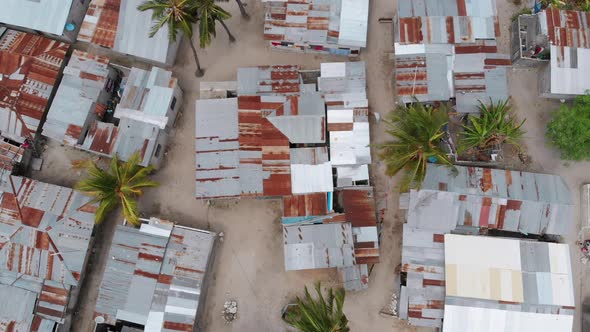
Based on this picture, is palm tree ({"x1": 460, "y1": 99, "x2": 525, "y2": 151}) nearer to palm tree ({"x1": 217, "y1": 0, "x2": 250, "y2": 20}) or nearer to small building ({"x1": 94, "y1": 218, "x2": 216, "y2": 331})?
palm tree ({"x1": 217, "y1": 0, "x2": 250, "y2": 20})

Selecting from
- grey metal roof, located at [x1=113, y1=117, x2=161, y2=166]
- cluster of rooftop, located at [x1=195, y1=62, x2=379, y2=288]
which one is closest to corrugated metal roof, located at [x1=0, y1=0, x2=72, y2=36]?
grey metal roof, located at [x1=113, y1=117, x2=161, y2=166]

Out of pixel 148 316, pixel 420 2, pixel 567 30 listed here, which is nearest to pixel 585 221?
pixel 567 30

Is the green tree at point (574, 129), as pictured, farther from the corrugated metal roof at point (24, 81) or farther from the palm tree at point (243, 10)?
the corrugated metal roof at point (24, 81)

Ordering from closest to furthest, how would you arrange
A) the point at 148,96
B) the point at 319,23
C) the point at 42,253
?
the point at 42,253 < the point at 148,96 < the point at 319,23

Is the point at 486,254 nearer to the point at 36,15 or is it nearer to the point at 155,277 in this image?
the point at 155,277

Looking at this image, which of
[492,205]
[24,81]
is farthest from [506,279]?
[24,81]

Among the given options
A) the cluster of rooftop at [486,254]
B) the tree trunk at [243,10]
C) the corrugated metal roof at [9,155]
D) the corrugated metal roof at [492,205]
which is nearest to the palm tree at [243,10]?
the tree trunk at [243,10]
